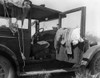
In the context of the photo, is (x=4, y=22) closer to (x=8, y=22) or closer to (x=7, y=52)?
(x=8, y=22)

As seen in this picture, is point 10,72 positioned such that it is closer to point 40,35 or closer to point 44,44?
point 44,44

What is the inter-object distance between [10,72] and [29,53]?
0.76 meters

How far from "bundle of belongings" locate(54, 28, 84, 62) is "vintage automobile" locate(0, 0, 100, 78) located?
221 mm

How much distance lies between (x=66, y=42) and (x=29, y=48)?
99cm

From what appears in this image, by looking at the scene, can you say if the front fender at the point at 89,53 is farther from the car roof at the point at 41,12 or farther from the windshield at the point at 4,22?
the windshield at the point at 4,22

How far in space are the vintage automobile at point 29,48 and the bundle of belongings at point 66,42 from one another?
0.72 feet

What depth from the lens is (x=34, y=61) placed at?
478 centimetres

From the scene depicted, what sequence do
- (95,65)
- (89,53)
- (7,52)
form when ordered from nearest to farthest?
(7,52) < (89,53) < (95,65)

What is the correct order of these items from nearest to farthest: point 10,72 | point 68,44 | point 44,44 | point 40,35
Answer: point 10,72, point 68,44, point 44,44, point 40,35

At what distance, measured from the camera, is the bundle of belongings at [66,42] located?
464 cm

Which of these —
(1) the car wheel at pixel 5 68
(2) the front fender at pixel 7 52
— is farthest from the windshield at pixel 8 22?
(1) the car wheel at pixel 5 68

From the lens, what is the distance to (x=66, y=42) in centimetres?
473

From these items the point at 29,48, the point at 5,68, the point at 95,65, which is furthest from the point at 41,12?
the point at 95,65

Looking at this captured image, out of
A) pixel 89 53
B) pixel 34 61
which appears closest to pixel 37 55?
pixel 34 61
